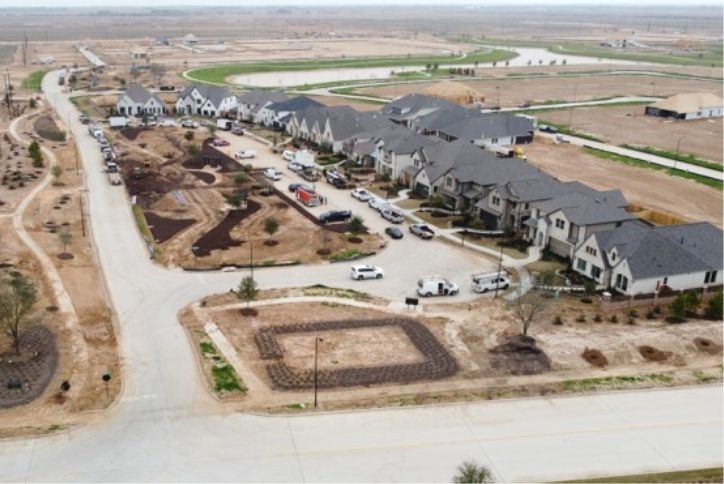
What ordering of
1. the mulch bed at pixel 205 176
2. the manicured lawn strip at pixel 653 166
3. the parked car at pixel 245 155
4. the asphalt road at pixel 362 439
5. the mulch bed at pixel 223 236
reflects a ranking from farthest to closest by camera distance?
the parked car at pixel 245 155 < the manicured lawn strip at pixel 653 166 < the mulch bed at pixel 205 176 < the mulch bed at pixel 223 236 < the asphalt road at pixel 362 439

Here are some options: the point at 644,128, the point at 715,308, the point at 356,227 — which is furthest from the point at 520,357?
the point at 644,128

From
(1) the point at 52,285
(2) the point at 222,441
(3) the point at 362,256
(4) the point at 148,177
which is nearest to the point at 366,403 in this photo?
(2) the point at 222,441

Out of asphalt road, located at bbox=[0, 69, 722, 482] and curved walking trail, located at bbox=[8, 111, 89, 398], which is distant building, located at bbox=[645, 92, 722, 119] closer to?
asphalt road, located at bbox=[0, 69, 722, 482]

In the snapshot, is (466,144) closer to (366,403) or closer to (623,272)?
(623,272)

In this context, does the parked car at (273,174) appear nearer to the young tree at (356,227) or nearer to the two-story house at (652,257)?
the young tree at (356,227)

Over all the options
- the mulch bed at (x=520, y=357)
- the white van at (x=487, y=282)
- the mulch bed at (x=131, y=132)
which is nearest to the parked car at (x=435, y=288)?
the white van at (x=487, y=282)

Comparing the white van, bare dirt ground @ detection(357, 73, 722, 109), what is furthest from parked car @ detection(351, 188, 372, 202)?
bare dirt ground @ detection(357, 73, 722, 109)
